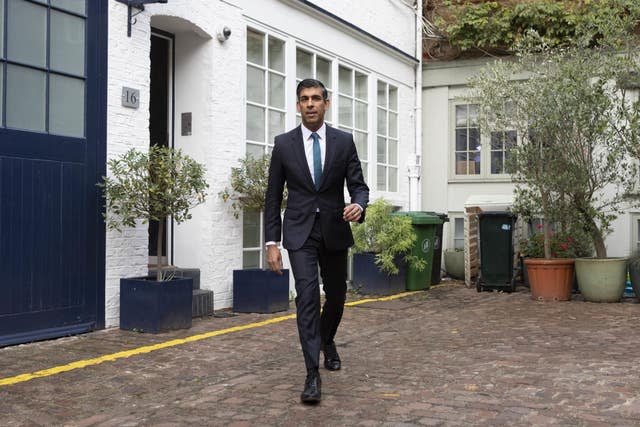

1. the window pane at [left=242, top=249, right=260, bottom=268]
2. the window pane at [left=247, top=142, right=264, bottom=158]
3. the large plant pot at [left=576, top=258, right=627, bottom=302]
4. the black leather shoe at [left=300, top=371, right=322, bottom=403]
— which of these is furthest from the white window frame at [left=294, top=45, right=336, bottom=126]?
the black leather shoe at [left=300, top=371, right=322, bottom=403]

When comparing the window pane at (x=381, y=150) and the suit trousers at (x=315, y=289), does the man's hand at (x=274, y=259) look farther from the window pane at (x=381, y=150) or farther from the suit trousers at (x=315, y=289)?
the window pane at (x=381, y=150)

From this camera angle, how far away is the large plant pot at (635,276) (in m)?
9.67

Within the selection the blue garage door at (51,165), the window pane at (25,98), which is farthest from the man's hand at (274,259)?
the window pane at (25,98)

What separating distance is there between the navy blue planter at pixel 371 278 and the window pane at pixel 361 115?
91.8 inches

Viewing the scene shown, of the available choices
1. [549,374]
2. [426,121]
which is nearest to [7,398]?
[549,374]

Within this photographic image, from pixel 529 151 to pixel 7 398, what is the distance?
288 inches

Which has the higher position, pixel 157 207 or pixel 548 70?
pixel 548 70

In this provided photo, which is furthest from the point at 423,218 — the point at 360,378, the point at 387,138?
the point at 360,378

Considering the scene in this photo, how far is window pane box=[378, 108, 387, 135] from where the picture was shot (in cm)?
1249

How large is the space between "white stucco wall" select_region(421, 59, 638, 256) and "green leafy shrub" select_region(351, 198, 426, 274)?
132 inches

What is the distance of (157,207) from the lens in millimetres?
6863

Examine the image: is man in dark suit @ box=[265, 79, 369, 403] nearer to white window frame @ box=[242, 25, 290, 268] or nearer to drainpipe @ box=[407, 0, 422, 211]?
white window frame @ box=[242, 25, 290, 268]

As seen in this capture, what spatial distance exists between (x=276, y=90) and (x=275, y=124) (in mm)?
425

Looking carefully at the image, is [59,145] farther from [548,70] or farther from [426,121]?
[426,121]
